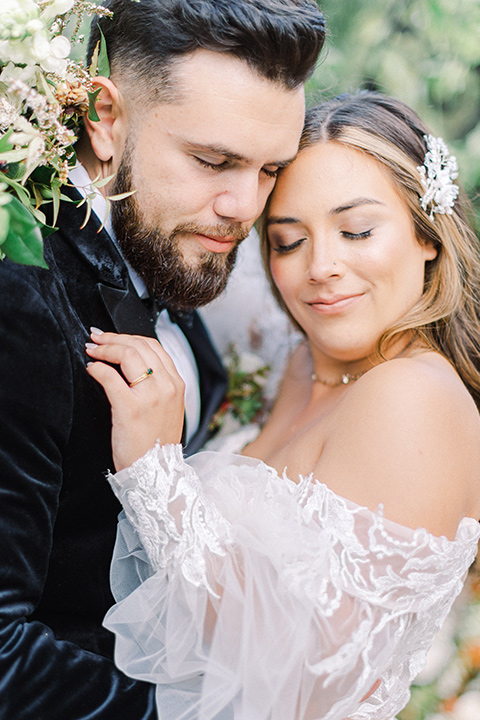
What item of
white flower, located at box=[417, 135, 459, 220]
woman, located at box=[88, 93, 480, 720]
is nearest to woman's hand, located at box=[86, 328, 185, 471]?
woman, located at box=[88, 93, 480, 720]

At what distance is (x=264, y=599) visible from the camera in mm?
1675

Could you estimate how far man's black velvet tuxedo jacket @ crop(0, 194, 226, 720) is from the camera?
4.93ft

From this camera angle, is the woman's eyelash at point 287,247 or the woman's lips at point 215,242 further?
the woman's eyelash at point 287,247

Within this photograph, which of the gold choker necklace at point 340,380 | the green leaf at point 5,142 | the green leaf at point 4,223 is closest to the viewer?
the green leaf at point 4,223

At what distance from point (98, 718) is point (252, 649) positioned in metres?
0.39

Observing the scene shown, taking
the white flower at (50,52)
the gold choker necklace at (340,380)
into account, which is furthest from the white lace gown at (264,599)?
the white flower at (50,52)

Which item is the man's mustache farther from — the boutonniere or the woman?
the boutonniere

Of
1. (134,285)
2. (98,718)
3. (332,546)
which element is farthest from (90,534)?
(134,285)

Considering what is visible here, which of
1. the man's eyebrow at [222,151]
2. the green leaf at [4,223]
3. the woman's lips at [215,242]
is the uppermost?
the green leaf at [4,223]

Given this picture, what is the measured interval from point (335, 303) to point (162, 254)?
0.57 meters

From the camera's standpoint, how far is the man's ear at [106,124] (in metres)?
2.00

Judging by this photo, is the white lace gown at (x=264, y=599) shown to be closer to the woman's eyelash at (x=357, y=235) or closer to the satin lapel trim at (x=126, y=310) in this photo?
the satin lapel trim at (x=126, y=310)

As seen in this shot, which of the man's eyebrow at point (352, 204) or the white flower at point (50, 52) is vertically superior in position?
the white flower at point (50, 52)

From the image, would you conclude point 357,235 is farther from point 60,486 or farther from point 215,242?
point 60,486
